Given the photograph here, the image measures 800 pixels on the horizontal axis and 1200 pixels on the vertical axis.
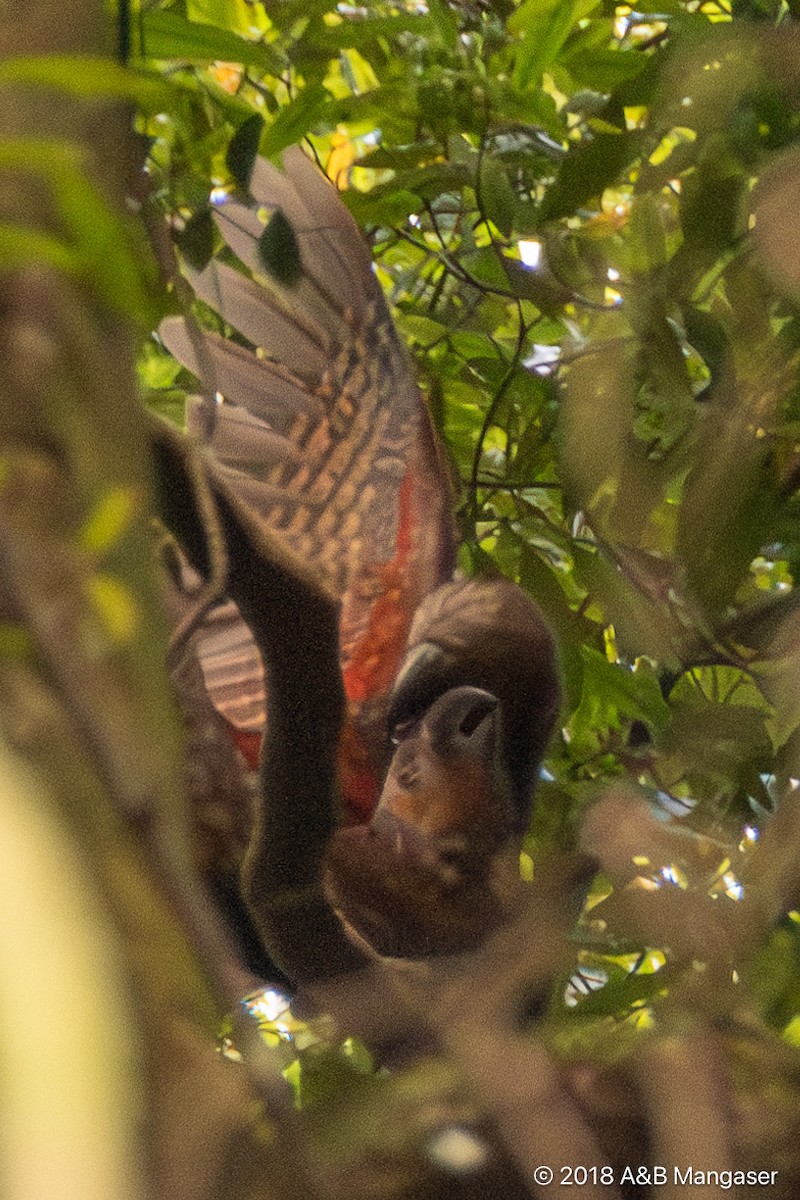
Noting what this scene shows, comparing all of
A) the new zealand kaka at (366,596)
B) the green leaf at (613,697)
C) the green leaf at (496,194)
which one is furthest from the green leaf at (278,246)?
the green leaf at (613,697)

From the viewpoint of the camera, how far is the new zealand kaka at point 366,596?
598 mm

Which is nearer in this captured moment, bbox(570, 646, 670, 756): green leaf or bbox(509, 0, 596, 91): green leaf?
bbox(509, 0, 596, 91): green leaf

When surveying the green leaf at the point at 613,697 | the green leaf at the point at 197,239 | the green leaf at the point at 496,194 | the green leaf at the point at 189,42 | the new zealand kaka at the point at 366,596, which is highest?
the green leaf at the point at 189,42

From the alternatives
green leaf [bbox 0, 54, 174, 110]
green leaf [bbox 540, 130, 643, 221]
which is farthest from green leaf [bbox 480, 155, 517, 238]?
green leaf [bbox 0, 54, 174, 110]

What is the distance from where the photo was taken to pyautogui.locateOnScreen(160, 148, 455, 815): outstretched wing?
2.20 feet

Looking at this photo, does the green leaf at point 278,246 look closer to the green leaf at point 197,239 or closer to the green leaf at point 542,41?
the green leaf at point 197,239

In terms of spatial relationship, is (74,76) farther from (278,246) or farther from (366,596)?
(366,596)

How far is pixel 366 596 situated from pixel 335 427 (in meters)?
0.11

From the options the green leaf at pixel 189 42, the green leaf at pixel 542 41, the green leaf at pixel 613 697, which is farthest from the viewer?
the green leaf at pixel 613 697

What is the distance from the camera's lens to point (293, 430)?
2.43 feet

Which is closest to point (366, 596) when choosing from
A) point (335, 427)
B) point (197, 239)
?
point (335, 427)

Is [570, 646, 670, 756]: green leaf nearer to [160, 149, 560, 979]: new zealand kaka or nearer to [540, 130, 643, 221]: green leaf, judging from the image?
[160, 149, 560, 979]: new zealand kaka

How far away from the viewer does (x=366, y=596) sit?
2.32 ft

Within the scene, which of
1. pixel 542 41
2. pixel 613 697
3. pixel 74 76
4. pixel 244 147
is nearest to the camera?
pixel 74 76
